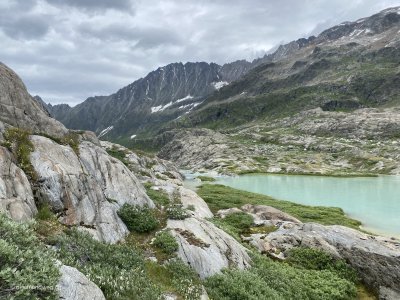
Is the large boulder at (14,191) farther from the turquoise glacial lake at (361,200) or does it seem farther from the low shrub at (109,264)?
the turquoise glacial lake at (361,200)

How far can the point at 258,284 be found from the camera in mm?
19688

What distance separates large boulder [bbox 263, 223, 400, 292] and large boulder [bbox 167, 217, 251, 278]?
815cm

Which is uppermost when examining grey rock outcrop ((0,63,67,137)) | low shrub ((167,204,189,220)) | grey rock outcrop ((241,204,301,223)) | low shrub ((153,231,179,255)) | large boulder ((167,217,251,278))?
grey rock outcrop ((0,63,67,137))

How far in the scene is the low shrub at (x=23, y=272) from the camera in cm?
930

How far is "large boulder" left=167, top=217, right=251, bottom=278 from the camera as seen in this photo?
21422mm

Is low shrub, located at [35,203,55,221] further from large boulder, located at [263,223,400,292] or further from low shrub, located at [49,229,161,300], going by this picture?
large boulder, located at [263,223,400,292]

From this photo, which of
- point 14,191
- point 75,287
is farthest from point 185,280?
point 14,191

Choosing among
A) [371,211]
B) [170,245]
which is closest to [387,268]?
[170,245]

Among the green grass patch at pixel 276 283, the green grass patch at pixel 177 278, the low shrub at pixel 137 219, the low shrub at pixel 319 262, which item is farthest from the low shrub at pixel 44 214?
the low shrub at pixel 319 262

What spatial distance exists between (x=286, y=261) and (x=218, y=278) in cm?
1218

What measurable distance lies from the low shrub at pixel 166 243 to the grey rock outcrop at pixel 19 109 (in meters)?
17.2

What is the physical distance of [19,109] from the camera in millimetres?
34281

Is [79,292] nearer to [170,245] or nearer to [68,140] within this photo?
[170,245]

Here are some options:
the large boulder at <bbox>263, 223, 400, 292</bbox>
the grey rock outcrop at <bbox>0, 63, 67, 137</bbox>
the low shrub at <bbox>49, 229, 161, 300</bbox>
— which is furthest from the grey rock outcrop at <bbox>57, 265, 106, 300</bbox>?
the grey rock outcrop at <bbox>0, 63, 67, 137</bbox>
